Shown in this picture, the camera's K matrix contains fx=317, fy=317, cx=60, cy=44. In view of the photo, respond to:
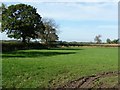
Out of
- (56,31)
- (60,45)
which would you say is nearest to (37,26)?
(60,45)

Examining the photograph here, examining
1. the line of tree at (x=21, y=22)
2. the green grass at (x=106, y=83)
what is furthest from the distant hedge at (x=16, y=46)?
the green grass at (x=106, y=83)

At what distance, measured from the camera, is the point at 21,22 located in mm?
91188

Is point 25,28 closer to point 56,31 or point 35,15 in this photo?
point 35,15

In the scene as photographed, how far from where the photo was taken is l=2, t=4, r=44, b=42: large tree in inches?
3588

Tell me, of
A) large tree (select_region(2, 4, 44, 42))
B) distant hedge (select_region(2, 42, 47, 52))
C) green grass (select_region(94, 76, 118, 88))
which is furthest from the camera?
large tree (select_region(2, 4, 44, 42))

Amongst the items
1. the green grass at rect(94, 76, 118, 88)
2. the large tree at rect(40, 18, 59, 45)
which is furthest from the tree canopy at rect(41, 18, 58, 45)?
the green grass at rect(94, 76, 118, 88)

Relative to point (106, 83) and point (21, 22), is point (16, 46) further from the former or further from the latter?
point (106, 83)

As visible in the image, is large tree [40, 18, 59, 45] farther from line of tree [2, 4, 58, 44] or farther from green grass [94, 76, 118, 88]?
green grass [94, 76, 118, 88]

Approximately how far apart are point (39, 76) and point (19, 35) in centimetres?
7674

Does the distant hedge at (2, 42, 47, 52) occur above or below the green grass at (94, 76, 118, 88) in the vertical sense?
above

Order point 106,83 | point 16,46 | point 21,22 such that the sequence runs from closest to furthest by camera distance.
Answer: point 106,83 < point 16,46 < point 21,22

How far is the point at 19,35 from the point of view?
93.1 m

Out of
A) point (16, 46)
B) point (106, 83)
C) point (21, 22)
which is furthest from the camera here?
point (21, 22)

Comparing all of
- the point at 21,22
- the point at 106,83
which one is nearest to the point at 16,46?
the point at 21,22
